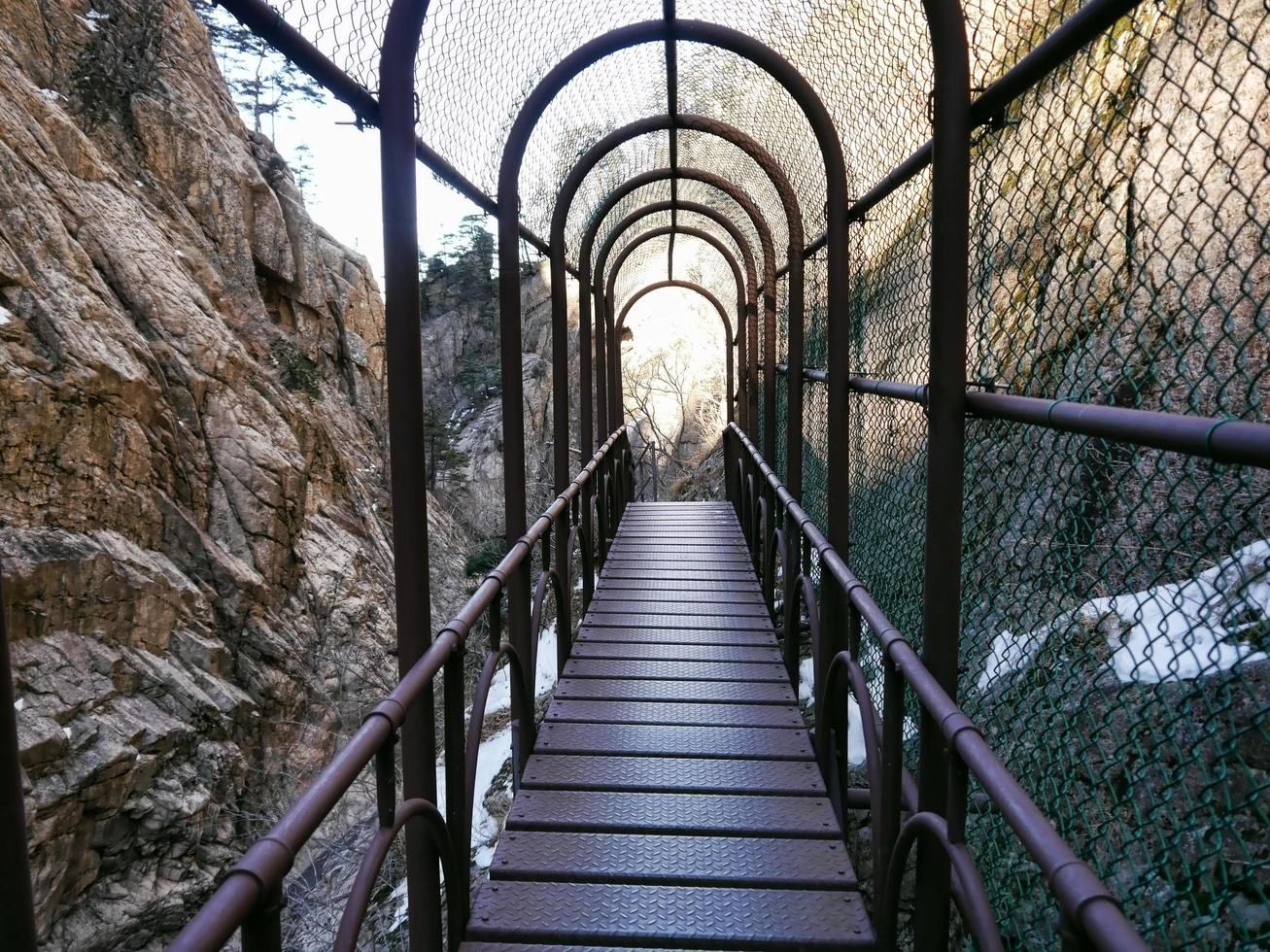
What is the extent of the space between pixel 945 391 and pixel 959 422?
0.08 meters

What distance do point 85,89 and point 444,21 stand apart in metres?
13.7

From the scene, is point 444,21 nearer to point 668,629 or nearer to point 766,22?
point 766,22

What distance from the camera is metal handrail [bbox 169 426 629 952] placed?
101 centimetres

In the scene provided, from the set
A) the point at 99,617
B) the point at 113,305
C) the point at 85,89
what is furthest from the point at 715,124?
the point at 85,89

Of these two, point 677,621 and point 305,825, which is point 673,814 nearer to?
point 305,825

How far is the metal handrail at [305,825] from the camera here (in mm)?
1011

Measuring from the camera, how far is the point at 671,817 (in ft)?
9.77

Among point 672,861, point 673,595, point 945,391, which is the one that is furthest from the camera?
point 673,595

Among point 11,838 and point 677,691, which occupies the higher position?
point 11,838

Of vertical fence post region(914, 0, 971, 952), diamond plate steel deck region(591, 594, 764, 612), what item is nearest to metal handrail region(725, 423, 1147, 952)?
vertical fence post region(914, 0, 971, 952)

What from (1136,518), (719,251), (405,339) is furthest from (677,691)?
(719,251)

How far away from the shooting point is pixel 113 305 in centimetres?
1017

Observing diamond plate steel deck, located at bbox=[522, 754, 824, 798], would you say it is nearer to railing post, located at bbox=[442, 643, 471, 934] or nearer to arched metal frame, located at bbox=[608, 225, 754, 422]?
railing post, located at bbox=[442, 643, 471, 934]

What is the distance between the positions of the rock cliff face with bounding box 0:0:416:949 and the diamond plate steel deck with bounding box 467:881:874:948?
6.26m
